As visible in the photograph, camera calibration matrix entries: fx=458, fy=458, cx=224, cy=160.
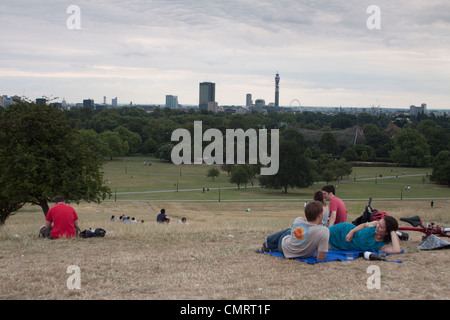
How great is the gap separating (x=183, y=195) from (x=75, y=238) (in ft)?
158

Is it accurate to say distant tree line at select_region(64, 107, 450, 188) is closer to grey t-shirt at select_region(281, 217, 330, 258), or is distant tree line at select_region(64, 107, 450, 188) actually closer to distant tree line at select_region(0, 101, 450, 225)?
distant tree line at select_region(0, 101, 450, 225)

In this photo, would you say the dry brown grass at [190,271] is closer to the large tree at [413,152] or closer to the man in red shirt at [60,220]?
the man in red shirt at [60,220]

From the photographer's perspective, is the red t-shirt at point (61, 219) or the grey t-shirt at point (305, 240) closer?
the grey t-shirt at point (305, 240)

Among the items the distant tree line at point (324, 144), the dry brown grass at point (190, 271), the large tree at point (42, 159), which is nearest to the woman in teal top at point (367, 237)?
the dry brown grass at point (190, 271)

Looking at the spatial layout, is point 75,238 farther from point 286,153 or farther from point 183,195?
point 286,153

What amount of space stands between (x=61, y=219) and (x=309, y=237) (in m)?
6.16

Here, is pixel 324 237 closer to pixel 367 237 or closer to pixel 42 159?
pixel 367 237

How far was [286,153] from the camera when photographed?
244ft

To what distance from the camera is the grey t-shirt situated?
8.40 meters

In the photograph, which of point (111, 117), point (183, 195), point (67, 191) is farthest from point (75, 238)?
point (111, 117)

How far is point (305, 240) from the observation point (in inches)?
335

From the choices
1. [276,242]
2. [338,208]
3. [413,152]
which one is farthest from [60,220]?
[413,152]

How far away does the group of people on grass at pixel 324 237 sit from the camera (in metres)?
8.41

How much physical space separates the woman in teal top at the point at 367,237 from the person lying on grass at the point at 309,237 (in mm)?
682
